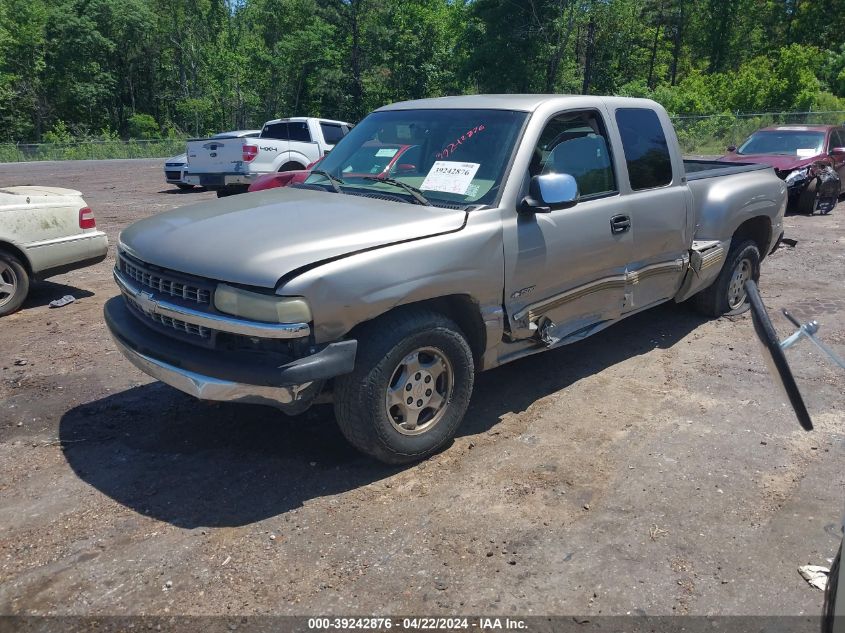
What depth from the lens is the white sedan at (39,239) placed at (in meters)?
6.80

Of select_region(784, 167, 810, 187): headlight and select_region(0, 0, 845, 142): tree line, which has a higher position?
select_region(0, 0, 845, 142): tree line

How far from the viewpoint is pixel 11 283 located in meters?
6.86

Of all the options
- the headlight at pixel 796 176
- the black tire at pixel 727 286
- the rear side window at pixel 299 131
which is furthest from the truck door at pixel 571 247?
the rear side window at pixel 299 131

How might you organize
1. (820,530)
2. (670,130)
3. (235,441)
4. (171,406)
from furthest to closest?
(670,130) < (171,406) < (235,441) < (820,530)

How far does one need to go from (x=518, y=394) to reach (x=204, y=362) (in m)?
2.36

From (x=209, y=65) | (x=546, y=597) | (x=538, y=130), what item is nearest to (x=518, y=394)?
(x=538, y=130)

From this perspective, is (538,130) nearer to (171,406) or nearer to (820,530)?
(820,530)

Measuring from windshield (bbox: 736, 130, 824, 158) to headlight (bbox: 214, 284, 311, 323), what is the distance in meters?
12.5

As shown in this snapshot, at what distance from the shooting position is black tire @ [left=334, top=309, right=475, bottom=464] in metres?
3.62

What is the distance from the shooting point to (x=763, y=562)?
3.20 metres

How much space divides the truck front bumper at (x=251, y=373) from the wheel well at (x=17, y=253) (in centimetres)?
407

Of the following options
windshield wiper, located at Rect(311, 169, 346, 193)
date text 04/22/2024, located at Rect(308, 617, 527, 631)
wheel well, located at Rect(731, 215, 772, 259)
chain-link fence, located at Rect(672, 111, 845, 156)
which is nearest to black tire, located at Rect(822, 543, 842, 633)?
date text 04/22/2024, located at Rect(308, 617, 527, 631)

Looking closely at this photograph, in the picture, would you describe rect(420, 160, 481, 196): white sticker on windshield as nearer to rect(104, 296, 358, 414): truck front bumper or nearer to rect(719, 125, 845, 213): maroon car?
rect(104, 296, 358, 414): truck front bumper

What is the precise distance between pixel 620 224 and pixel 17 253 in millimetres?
5610
